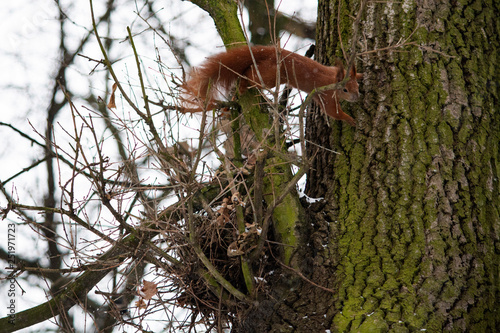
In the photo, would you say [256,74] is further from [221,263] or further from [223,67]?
[221,263]

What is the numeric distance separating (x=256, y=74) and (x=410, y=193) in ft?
3.17

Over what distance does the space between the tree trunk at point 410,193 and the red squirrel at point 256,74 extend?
10cm

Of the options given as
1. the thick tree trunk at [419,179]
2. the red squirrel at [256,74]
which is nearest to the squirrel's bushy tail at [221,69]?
the red squirrel at [256,74]

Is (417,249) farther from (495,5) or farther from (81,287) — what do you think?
(81,287)

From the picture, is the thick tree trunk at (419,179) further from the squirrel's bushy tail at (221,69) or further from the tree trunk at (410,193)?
the squirrel's bushy tail at (221,69)

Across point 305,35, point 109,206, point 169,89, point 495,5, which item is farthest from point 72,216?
point 305,35

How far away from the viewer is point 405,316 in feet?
5.32

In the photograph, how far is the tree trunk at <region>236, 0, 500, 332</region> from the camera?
168 cm

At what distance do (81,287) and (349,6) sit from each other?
1.90 meters

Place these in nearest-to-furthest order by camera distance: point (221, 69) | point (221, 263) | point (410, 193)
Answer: point (410, 193) < point (221, 263) < point (221, 69)

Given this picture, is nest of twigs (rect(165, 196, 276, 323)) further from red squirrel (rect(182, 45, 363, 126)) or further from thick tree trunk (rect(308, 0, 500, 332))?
red squirrel (rect(182, 45, 363, 126))

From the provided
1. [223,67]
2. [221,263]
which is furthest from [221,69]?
[221,263]

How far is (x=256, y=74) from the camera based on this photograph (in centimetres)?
232

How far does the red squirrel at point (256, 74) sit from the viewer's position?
85.4 inches
